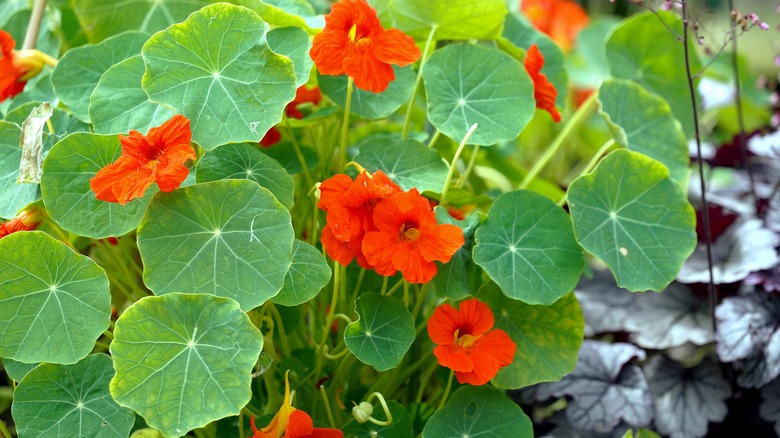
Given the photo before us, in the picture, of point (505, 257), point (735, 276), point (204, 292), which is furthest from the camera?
point (735, 276)

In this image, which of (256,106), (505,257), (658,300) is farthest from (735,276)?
(256,106)

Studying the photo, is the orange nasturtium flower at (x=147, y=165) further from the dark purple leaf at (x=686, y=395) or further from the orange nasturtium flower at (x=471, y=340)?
the dark purple leaf at (x=686, y=395)

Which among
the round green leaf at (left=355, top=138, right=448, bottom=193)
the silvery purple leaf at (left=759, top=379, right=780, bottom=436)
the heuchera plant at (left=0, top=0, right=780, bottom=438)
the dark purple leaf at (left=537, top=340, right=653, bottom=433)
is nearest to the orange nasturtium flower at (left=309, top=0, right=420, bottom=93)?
the heuchera plant at (left=0, top=0, right=780, bottom=438)

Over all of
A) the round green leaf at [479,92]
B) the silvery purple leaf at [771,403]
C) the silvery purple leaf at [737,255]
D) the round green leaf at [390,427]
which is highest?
the round green leaf at [479,92]

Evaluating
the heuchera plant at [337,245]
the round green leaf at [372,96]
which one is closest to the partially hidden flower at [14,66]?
the heuchera plant at [337,245]

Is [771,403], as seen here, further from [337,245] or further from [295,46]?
[295,46]

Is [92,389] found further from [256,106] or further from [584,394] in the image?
[584,394]

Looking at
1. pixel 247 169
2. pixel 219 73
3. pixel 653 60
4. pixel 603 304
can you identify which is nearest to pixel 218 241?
pixel 247 169
